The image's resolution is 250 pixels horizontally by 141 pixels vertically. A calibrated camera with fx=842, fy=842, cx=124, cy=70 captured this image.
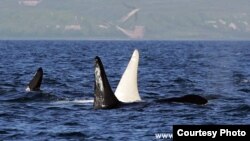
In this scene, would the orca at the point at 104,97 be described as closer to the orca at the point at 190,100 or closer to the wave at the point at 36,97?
the orca at the point at 190,100

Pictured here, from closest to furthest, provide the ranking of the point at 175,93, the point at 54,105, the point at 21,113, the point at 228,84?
the point at 21,113
the point at 54,105
the point at 175,93
the point at 228,84

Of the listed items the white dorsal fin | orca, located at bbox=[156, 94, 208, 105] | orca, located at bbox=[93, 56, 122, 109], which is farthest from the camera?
orca, located at bbox=[156, 94, 208, 105]

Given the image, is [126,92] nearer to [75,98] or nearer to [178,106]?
[178,106]

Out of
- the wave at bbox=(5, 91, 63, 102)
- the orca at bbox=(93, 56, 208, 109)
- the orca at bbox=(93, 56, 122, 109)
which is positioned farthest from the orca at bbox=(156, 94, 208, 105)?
the wave at bbox=(5, 91, 63, 102)

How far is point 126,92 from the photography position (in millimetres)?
26734

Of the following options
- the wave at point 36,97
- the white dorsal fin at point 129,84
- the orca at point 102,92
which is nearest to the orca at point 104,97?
the orca at point 102,92

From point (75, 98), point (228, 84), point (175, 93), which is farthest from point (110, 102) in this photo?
point (228, 84)

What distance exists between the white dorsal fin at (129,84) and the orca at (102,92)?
0.38 metres

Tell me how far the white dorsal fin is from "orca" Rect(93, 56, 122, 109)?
38 centimetres

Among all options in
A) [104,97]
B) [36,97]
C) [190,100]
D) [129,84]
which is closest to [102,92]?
[104,97]

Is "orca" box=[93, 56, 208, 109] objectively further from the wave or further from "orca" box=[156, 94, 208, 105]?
the wave

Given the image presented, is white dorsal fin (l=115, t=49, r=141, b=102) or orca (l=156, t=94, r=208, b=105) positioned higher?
white dorsal fin (l=115, t=49, r=141, b=102)

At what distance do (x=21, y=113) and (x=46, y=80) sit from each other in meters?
17.8

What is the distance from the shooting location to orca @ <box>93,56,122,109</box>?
2455cm
